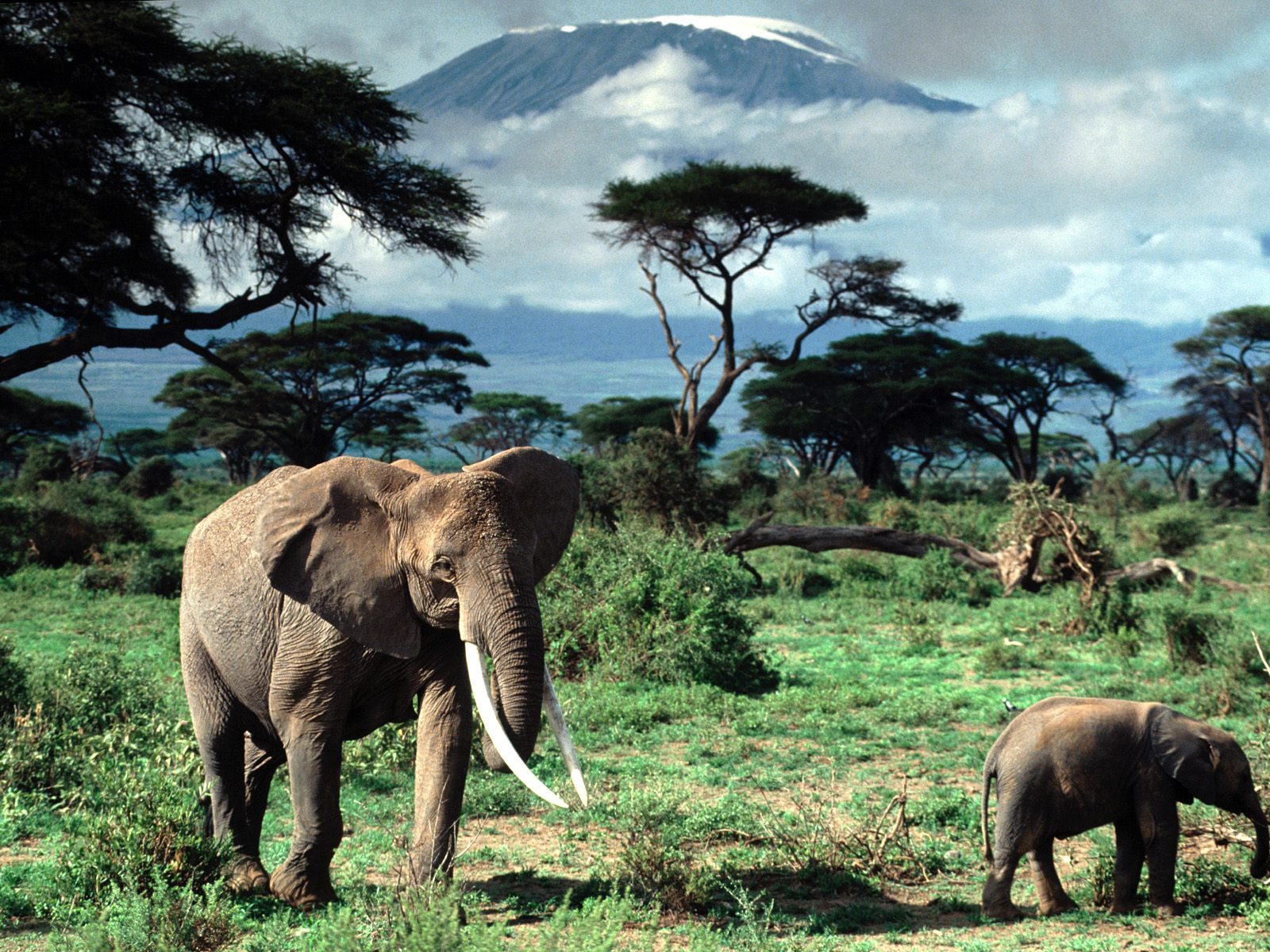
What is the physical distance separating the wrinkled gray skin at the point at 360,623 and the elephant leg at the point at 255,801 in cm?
1

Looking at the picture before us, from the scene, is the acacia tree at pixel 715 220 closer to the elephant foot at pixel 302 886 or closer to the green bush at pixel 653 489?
the green bush at pixel 653 489

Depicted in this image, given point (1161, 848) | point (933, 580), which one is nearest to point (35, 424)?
point (933, 580)

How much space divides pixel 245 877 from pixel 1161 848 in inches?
155

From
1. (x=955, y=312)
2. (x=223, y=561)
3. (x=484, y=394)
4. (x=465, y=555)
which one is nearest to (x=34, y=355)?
(x=223, y=561)

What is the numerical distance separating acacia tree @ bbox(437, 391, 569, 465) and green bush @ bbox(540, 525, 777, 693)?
116 ft

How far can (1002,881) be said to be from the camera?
509cm

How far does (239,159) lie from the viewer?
65.2ft

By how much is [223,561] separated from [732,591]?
9936 mm

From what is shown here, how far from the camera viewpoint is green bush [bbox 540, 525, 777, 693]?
10.4 meters

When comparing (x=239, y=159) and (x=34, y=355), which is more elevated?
(x=239, y=159)

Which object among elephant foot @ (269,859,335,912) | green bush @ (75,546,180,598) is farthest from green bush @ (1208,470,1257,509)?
elephant foot @ (269,859,335,912)

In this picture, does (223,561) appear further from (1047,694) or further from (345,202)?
(345,202)

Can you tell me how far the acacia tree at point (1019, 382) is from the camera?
3747 centimetres

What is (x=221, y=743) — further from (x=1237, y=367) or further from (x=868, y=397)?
(x=1237, y=367)
